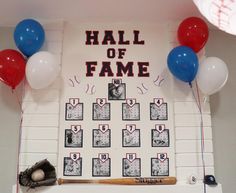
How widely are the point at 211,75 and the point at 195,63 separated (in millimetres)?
140

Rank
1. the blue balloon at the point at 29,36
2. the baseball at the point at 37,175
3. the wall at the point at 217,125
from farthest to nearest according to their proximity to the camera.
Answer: the wall at the point at 217,125 → the blue balloon at the point at 29,36 → the baseball at the point at 37,175

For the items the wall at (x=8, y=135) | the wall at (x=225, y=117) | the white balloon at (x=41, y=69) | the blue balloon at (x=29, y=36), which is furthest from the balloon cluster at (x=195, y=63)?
the wall at (x=8, y=135)

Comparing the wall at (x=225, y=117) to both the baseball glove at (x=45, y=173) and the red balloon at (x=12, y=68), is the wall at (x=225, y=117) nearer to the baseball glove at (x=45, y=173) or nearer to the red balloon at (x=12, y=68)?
the baseball glove at (x=45, y=173)

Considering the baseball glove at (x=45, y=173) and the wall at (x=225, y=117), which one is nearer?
the baseball glove at (x=45, y=173)

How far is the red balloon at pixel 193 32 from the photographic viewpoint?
7.73 ft

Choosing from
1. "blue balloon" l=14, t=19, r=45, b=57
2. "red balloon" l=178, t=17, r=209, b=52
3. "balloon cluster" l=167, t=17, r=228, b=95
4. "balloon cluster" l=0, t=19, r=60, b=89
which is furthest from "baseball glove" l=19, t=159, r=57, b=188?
"red balloon" l=178, t=17, r=209, b=52

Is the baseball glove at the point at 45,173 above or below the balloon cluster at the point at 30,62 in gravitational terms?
below

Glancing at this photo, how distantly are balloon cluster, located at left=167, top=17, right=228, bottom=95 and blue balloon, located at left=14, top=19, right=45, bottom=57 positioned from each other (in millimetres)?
974

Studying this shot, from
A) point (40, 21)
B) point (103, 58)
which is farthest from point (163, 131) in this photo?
point (40, 21)

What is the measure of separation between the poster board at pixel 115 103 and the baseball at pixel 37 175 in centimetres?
15

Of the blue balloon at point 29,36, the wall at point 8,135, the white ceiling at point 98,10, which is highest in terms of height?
the white ceiling at point 98,10

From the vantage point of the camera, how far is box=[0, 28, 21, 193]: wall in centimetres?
243

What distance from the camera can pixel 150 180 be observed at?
2.31 metres

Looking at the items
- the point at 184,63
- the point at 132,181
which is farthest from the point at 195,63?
the point at 132,181
